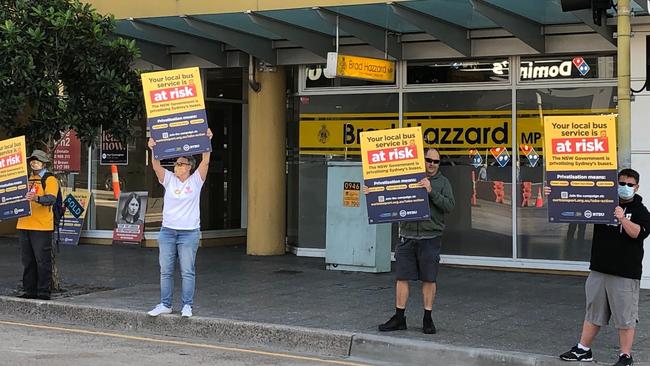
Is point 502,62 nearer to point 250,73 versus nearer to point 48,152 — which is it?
point 250,73

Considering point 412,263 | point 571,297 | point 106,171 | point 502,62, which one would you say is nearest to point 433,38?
point 502,62

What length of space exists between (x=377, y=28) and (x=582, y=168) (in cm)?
635

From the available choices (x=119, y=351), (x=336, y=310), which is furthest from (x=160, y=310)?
(x=336, y=310)

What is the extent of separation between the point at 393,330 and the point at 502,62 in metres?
6.15

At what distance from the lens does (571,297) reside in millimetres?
10875

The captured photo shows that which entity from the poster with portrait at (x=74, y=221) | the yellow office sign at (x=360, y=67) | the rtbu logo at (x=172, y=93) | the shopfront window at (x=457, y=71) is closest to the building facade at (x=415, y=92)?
the shopfront window at (x=457, y=71)

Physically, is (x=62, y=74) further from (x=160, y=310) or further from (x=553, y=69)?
(x=553, y=69)

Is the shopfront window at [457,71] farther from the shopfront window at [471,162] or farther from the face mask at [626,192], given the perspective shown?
the face mask at [626,192]

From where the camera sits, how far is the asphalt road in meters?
7.63

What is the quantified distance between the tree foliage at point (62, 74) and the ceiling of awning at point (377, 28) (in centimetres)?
215

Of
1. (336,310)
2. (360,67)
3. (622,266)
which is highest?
(360,67)

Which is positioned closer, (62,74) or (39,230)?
(39,230)

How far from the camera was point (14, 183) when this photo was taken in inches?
395

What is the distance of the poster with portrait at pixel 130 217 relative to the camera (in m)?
16.2
